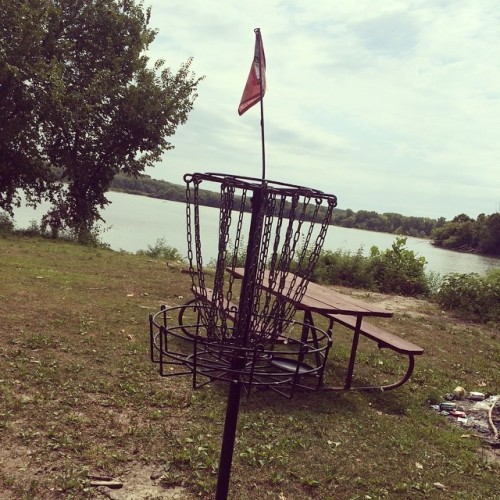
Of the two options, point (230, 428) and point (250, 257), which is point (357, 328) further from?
point (250, 257)

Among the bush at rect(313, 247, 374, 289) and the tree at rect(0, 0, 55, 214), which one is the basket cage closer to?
the bush at rect(313, 247, 374, 289)

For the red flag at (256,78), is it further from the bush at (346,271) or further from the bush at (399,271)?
the bush at (399,271)

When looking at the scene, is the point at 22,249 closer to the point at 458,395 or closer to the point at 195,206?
the point at 458,395

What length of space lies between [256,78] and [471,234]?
2597 cm

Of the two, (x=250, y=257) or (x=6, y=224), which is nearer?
(x=250, y=257)

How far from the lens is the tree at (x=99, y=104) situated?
14.9m

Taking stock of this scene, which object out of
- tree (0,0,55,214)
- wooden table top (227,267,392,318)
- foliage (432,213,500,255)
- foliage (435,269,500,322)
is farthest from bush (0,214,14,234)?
foliage (432,213,500,255)

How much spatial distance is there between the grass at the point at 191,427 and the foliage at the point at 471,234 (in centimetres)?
1806

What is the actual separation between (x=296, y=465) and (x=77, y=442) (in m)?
1.37

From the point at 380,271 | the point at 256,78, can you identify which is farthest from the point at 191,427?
the point at 380,271

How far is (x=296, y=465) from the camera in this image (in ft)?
10.5

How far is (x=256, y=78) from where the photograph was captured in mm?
1646

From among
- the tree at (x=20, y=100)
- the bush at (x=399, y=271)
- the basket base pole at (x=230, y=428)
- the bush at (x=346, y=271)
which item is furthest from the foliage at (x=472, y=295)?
the tree at (x=20, y=100)

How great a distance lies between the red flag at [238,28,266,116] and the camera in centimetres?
164
